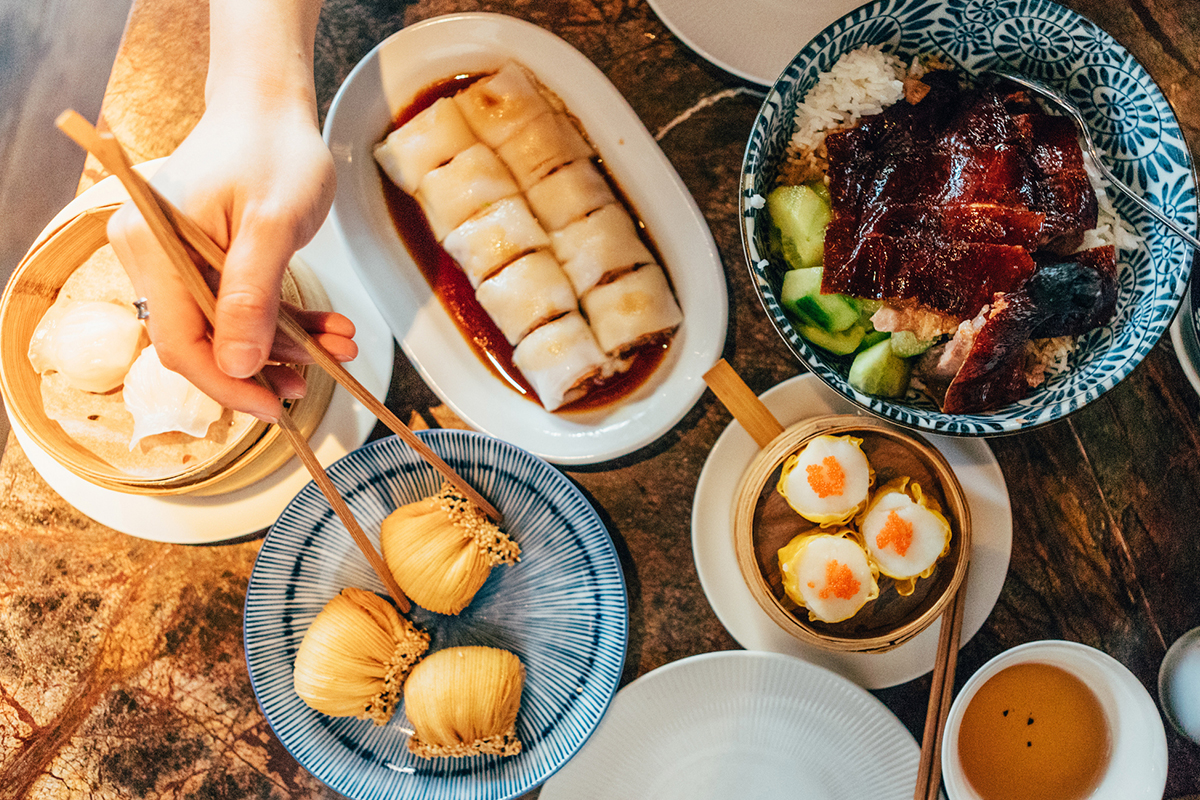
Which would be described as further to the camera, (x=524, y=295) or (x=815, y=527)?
(x=524, y=295)

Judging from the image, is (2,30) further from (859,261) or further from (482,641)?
(859,261)

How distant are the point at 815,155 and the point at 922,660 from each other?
1124 mm

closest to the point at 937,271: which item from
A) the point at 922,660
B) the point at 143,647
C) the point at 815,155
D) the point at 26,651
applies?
the point at 815,155

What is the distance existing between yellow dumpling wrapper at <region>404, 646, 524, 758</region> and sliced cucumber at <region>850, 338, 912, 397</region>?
94 centimetres

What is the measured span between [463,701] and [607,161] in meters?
1.28

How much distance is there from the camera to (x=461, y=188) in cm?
172

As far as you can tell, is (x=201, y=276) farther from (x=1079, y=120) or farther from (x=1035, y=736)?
(x=1035, y=736)

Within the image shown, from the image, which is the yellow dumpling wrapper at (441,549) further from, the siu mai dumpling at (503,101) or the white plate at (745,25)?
the white plate at (745,25)

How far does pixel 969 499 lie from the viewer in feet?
5.08

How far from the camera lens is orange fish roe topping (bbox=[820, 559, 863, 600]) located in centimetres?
138

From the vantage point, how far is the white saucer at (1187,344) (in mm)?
1520

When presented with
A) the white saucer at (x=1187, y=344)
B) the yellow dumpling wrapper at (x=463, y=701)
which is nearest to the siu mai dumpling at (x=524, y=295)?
the yellow dumpling wrapper at (x=463, y=701)

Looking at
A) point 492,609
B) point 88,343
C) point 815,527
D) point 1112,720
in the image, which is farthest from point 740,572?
point 88,343

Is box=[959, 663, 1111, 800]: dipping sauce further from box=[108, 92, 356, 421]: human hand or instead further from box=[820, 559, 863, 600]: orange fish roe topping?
box=[108, 92, 356, 421]: human hand
